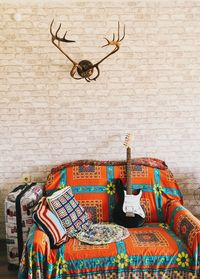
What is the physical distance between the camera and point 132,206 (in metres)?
2.69

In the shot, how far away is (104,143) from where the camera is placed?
3.16 m

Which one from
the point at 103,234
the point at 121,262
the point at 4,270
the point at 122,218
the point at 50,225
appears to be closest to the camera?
the point at 121,262

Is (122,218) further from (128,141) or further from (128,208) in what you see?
(128,141)

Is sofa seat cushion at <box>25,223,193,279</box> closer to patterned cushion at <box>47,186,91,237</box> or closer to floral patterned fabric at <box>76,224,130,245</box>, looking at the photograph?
floral patterned fabric at <box>76,224,130,245</box>

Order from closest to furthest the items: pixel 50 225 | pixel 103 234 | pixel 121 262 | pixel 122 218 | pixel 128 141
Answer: pixel 121 262, pixel 50 225, pixel 103 234, pixel 122 218, pixel 128 141

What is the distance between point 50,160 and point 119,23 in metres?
1.56

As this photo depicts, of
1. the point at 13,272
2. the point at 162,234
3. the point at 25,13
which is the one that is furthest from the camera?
the point at 25,13

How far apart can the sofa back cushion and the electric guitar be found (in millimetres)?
77

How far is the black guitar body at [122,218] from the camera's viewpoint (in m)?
2.62

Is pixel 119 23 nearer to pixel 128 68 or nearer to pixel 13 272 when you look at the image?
pixel 128 68

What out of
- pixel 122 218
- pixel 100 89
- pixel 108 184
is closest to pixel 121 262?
pixel 122 218

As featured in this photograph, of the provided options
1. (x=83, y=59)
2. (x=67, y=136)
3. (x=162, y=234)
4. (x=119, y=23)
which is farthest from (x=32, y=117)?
(x=162, y=234)

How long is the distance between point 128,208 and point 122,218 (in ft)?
0.34

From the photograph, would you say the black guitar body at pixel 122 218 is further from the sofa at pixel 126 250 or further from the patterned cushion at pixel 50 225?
the patterned cushion at pixel 50 225
